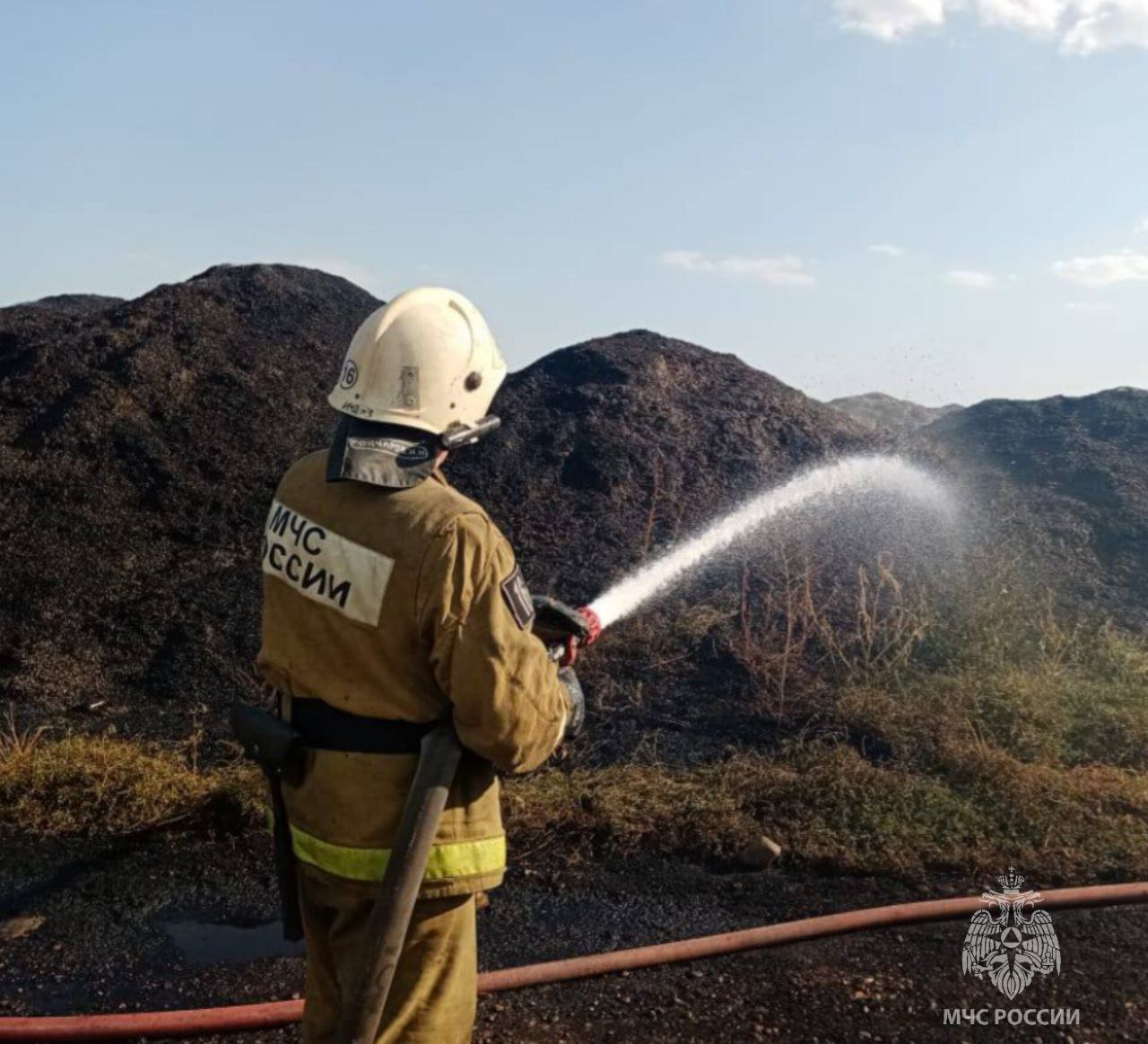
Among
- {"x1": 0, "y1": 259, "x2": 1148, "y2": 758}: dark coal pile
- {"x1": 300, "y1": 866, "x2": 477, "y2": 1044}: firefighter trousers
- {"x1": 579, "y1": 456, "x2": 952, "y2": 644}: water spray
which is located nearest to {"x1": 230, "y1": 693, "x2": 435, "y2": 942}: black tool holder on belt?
{"x1": 300, "y1": 866, "x2": 477, "y2": 1044}: firefighter trousers

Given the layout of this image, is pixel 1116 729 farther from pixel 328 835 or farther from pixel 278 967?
pixel 328 835

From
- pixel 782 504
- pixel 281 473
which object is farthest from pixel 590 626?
pixel 281 473

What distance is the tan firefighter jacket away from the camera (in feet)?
5.81

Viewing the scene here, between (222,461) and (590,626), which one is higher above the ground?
(222,461)

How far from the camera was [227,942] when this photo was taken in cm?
333

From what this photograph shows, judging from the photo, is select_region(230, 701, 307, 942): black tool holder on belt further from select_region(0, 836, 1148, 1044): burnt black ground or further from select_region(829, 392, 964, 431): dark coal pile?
select_region(829, 392, 964, 431): dark coal pile

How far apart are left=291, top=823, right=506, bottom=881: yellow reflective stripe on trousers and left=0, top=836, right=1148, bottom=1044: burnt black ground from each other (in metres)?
1.09

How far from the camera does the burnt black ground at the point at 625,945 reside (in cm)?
287

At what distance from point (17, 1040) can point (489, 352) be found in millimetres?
2169

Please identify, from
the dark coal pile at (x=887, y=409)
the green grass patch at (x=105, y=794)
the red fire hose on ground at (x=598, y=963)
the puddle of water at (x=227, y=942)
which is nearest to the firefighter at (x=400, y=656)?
the red fire hose on ground at (x=598, y=963)

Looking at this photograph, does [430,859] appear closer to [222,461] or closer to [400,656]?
[400,656]

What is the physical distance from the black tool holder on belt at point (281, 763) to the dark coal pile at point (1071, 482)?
5944 mm

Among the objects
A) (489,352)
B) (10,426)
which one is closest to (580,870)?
(489,352)

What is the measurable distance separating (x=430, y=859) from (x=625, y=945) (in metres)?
1.67
